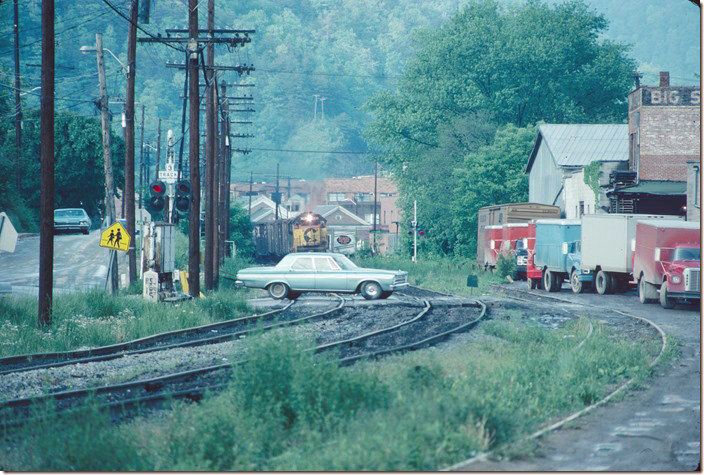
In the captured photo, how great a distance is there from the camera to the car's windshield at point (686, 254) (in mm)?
26453

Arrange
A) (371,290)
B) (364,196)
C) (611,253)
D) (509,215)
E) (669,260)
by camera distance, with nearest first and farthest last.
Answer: (669,260) → (371,290) → (611,253) → (509,215) → (364,196)

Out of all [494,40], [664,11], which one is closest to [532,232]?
[494,40]

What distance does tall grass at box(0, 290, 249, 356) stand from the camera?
18750mm

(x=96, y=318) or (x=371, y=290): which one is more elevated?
(x=371, y=290)

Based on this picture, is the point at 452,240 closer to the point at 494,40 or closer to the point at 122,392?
the point at 494,40

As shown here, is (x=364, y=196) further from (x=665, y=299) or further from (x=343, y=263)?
(x=665, y=299)

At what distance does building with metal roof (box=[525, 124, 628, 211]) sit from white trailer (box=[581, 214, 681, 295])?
23.9 m

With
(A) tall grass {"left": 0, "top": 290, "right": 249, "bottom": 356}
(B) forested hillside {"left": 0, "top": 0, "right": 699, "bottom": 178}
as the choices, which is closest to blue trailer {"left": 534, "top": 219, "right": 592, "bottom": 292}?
(A) tall grass {"left": 0, "top": 290, "right": 249, "bottom": 356}

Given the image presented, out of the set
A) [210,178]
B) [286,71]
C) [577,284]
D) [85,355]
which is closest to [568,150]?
[577,284]

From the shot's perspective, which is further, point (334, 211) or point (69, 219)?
point (334, 211)

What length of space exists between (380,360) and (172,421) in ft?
19.2

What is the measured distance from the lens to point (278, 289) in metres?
31.4

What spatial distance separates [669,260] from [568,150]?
1345 inches

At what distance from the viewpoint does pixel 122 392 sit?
43.6ft
